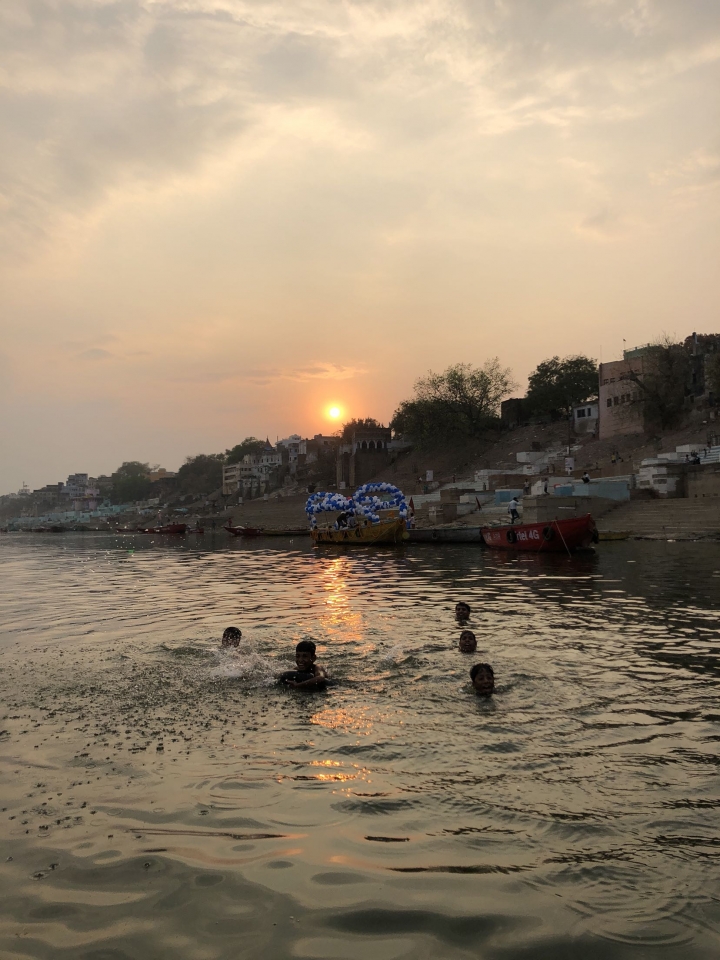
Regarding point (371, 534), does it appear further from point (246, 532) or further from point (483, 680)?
point (483, 680)

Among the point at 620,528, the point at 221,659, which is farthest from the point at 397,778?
the point at 620,528

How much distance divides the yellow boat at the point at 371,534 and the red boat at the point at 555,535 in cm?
852

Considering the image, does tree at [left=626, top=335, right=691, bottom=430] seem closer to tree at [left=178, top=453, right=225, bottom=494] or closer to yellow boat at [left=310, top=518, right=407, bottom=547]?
yellow boat at [left=310, top=518, right=407, bottom=547]

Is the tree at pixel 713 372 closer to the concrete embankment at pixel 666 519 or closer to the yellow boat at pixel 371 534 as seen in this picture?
the concrete embankment at pixel 666 519

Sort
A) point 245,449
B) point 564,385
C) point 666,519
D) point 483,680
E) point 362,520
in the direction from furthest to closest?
point 245,449, point 564,385, point 362,520, point 666,519, point 483,680

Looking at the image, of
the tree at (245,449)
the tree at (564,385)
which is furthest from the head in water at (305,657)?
the tree at (245,449)

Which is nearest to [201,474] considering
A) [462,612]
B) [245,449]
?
[245,449]

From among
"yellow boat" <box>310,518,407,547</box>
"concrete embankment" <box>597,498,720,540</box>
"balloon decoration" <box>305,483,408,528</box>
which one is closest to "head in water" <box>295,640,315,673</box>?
"concrete embankment" <box>597,498,720,540</box>

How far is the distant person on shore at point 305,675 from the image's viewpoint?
8.27 meters

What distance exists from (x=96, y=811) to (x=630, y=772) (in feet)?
12.9

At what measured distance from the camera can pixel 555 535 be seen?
2892 cm

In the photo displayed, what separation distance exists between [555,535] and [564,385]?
4934 cm

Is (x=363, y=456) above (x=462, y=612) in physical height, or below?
above

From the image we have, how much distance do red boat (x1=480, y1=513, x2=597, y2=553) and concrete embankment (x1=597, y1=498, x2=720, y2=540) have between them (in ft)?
20.8
